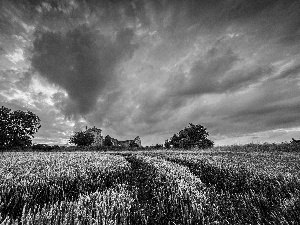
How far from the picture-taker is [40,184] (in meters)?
4.80

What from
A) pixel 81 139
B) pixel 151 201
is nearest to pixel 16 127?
pixel 81 139

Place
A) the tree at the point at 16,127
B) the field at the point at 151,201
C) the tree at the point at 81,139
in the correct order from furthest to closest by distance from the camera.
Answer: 1. the tree at the point at 81,139
2. the tree at the point at 16,127
3. the field at the point at 151,201

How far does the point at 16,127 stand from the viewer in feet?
157

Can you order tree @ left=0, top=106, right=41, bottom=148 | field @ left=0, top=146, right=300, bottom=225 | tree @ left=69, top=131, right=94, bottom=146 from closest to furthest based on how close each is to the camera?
field @ left=0, top=146, right=300, bottom=225, tree @ left=0, top=106, right=41, bottom=148, tree @ left=69, top=131, right=94, bottom=146

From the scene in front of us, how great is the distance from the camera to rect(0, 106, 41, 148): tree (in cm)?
4478

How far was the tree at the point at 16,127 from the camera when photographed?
4478 cm

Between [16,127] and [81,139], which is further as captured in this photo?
[81,139]

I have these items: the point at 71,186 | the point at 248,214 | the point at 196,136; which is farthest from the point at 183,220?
the point at 196,136

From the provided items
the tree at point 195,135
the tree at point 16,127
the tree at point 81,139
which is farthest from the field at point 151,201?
the tree at point 81,139

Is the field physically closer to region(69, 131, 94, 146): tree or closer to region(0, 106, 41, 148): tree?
region(0, 106, 41, 148): tree

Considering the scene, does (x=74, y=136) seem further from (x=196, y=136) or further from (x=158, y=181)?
(x=158, y=181)

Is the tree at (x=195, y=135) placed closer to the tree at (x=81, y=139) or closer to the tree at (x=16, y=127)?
the tree at (x=81, y=139)

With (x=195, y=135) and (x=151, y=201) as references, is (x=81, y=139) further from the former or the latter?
(x=151, y=201)

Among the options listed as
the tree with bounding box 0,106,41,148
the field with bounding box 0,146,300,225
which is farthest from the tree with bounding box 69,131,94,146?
the field with bounding box 0,146,300,225
